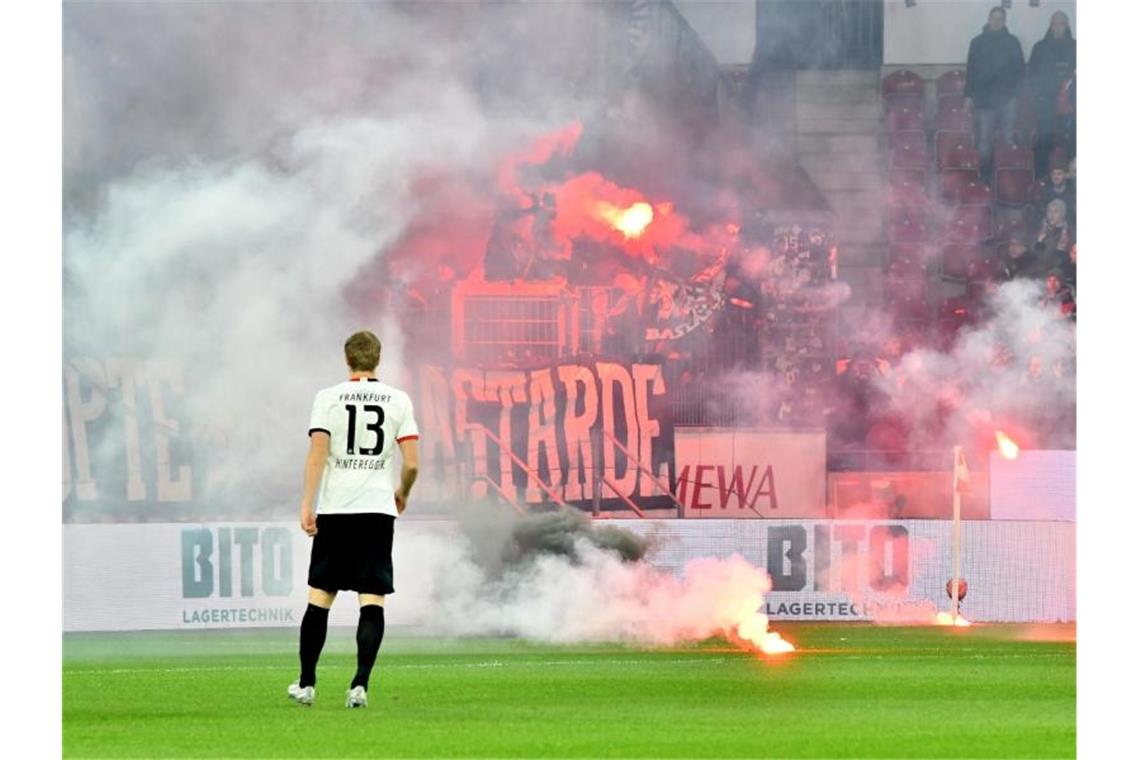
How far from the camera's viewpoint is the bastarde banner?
15273 mm

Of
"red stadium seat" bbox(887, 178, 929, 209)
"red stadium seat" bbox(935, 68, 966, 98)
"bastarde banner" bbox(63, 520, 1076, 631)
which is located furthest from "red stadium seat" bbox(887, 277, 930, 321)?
"bastarde banner" bbox(63, 520, 1076, 631)

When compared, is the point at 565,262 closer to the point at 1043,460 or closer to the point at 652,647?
the point at 1043,460

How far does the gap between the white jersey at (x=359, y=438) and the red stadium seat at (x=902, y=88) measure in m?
14.0

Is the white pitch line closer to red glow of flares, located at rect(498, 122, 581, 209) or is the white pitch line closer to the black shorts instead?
the black shorts

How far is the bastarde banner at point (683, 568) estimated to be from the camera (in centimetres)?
1527

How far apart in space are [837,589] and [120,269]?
7015 mm

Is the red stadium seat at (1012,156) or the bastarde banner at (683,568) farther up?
the red stadium seat at (1012,156)

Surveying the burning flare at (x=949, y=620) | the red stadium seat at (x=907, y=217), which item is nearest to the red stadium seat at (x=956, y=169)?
the red stadium seat at (x=907, y=217)

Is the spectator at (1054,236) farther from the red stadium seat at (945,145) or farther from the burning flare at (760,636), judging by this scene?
the burning flare at (760,636)

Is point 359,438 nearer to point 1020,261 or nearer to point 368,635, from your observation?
point 368,635

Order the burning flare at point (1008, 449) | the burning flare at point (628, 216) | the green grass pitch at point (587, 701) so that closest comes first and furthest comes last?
the green grass pitch at point (587, 701) → the burning flare at point (1008, 449) → the burning flare at point (628, 216)

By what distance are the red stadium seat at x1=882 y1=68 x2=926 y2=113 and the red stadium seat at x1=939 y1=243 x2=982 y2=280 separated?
154cm

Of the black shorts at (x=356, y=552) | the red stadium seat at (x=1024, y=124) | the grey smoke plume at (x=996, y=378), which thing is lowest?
the black shorts at (x=356, y=552)

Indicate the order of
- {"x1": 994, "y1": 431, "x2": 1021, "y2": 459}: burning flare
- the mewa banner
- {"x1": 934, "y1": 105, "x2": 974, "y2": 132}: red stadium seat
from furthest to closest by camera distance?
{"x1": 934, "y1": 105, "x2": 974, "y2": 132}: red stadium seat
the mewa banner
{"x1": 994, "y1": 431, "x2": 1021, "y2": 459}: burning flare
